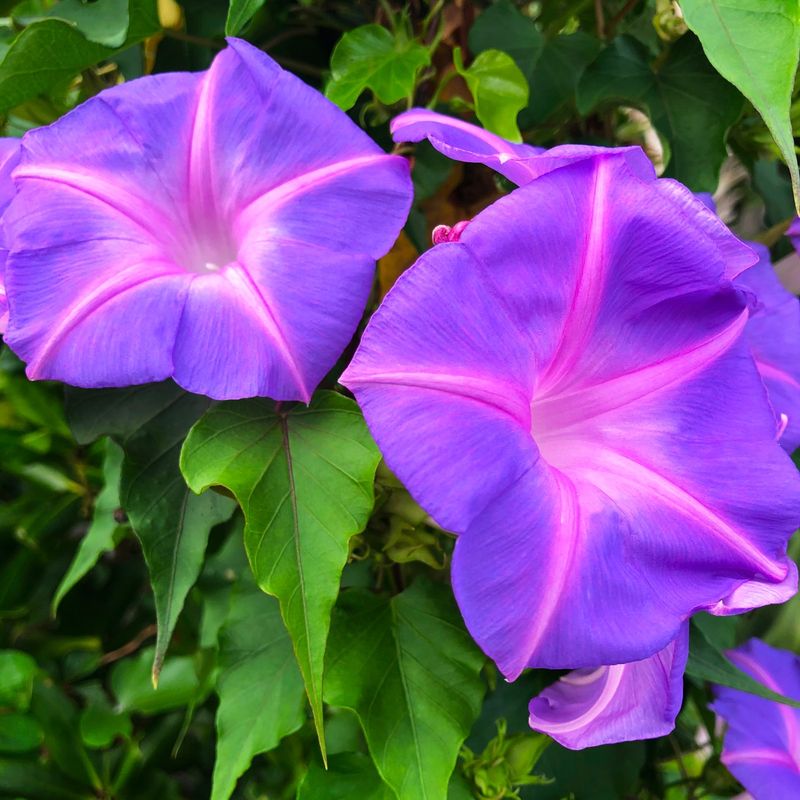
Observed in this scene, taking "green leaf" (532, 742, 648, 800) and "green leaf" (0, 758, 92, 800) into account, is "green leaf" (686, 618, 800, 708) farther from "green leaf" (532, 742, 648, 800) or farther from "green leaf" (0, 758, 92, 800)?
"green leaf" (0, 758, 92, 800)

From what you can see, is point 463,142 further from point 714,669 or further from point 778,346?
point 714,669

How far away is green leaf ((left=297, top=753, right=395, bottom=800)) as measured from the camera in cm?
53

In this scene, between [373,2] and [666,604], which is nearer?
[666,604]

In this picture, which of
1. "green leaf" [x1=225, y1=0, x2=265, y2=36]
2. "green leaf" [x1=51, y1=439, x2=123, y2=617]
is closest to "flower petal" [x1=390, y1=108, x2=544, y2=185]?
"green leaf" [x1=225, y1=0, x2=265, y2=36]

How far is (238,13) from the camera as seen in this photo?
457 millimetres

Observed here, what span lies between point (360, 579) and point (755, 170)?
1.71 feet

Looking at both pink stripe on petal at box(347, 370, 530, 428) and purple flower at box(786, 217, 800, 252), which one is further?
purple flower at box(786, 217, 800, 252)

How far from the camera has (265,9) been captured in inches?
27.0

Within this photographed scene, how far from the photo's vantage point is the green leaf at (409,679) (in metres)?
0.48

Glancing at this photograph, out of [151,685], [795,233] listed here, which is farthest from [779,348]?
[151,685]

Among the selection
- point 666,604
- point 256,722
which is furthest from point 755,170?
point 256,722

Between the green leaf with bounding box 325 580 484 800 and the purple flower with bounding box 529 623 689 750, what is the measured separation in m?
0.06

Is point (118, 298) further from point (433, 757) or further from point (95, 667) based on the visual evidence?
point (95, 667)

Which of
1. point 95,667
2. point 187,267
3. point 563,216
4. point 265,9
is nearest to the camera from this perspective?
point 563,216
